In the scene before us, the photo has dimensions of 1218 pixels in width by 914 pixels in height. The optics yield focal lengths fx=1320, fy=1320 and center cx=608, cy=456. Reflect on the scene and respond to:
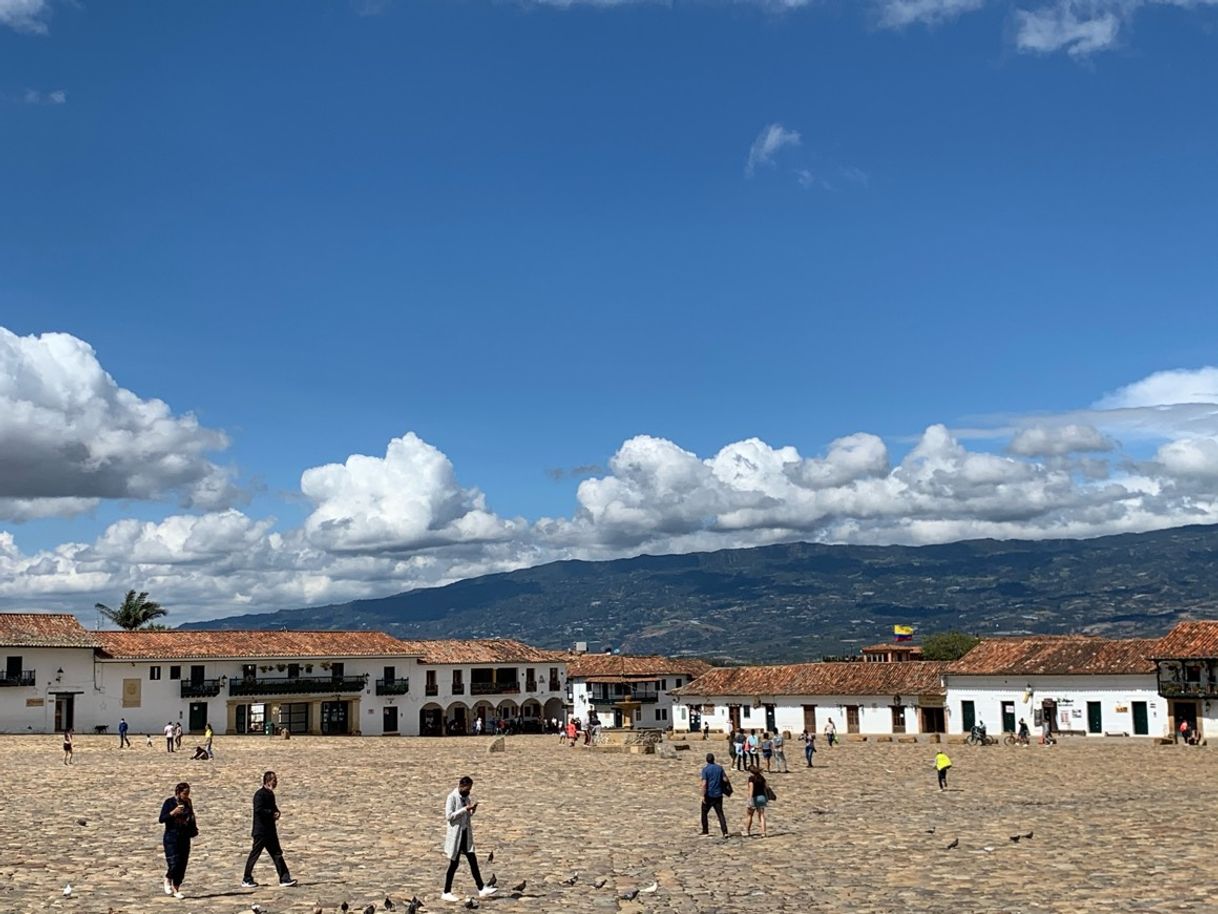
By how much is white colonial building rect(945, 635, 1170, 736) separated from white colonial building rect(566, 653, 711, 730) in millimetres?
30725

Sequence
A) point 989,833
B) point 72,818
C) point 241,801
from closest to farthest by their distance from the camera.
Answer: point 989,833, point 72,818, point 241,801

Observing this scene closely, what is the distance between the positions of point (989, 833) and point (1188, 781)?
15653 millimetres

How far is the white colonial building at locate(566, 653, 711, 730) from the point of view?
326 ft

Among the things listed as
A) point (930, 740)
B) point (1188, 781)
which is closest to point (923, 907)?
point (1188, 781)

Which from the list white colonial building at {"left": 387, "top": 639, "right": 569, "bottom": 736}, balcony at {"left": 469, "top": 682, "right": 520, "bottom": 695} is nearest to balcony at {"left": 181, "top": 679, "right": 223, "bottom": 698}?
white colonial building at {"left": 387, "top": 639, "right": 569, "bottom": 736}

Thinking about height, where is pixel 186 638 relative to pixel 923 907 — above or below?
above

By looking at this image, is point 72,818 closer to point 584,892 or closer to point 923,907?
point 584,892

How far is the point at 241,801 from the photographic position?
103 feet

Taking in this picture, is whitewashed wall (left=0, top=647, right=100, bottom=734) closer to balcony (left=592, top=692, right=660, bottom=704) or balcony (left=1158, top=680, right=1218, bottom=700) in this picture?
balcony (left=592, top=692, right=660, bottom=704)

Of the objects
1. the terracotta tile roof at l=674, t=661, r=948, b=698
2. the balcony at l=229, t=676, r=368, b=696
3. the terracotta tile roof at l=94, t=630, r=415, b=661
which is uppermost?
the terracotta tile roof at l=94, t=630, r=415, b=661

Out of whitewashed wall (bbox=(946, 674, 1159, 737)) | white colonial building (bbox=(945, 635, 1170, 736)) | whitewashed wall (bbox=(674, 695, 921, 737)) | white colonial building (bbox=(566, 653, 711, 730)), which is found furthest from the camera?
white colonial building (bbox=(566, 653, 711, 730))

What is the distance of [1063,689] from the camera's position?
2670 inches

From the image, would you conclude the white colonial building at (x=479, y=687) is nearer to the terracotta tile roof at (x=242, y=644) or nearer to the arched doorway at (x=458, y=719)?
the arched doorway at (x=458, y=719)

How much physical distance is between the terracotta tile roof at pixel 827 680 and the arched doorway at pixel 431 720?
15.4m
